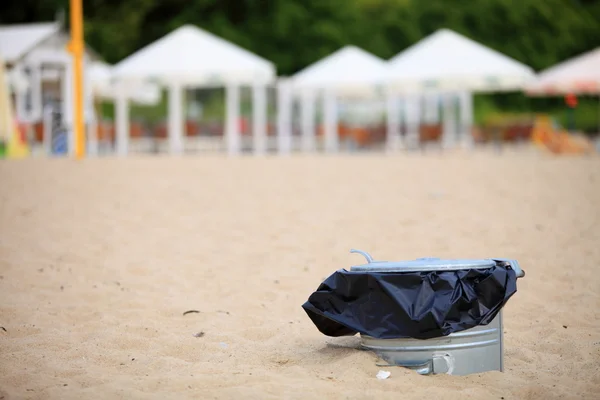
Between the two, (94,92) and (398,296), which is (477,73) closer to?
(94,92)

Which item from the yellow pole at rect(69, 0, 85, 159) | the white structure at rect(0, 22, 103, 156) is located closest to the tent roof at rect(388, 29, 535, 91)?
the white structure at rect(0, 22, 103, 156)

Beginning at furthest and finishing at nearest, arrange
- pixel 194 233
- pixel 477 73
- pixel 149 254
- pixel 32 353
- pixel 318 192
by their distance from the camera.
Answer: pixel 477 73 < pixel 318 192 < pixel 194 233 < pixel 149 254 < pixel 32 353

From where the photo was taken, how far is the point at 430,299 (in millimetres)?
4246

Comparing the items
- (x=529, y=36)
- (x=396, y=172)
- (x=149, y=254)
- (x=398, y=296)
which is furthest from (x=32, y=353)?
(x=529, y=36)

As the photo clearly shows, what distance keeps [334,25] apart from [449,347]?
30184mm

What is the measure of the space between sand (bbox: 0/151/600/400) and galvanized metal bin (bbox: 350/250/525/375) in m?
0.07

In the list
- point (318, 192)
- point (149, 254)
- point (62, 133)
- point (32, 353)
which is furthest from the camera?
point (62, 133)

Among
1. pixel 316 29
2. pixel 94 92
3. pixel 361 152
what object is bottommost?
pixel 361 152

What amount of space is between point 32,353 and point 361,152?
17660mm

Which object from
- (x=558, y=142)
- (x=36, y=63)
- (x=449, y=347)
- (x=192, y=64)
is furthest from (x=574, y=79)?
(x=449, y=347)

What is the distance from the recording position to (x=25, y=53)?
19.5 metres

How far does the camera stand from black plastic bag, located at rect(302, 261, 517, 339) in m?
4.23

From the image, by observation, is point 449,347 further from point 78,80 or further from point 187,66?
point 187,66

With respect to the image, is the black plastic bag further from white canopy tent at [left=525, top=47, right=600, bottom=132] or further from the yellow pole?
white canopy tent at [left=525, top=47, right=600, bottom=132]
